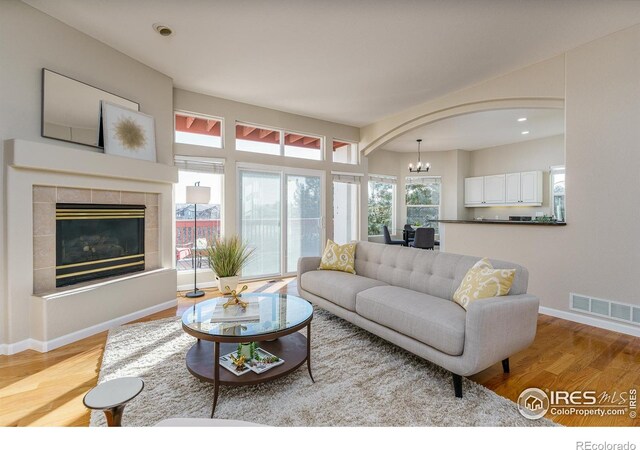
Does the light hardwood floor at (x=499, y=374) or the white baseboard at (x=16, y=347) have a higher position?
the white baseboard at (x=16, y=347)

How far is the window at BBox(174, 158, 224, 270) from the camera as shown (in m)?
4.62

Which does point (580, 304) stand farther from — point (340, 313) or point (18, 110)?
point (18, 110)

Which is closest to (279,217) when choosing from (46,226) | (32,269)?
(46,226)

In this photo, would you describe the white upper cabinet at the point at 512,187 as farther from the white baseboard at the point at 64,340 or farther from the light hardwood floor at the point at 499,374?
the white baseboard at the point at 64,340

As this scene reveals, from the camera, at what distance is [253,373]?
1.95m

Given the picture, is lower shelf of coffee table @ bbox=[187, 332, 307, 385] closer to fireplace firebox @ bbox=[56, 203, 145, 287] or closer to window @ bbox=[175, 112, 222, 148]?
fireplace firebox @ bbox=[56, 203, 145, 287]

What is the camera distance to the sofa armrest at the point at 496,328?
6.14 feet

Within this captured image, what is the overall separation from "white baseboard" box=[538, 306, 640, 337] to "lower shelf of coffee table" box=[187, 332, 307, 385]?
2966mm

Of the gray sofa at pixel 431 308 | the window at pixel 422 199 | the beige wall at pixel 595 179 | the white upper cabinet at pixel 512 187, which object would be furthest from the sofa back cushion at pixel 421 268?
the white upper cabinet at pixel 512 187

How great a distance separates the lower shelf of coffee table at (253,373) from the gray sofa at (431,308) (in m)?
0.65

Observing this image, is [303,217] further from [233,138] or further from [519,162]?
[519,162]

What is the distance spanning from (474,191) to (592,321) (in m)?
5.35

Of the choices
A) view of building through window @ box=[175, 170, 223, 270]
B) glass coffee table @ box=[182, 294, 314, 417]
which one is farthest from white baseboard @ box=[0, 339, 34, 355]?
view of building through window @ box=[175, 170, 223, 270]
